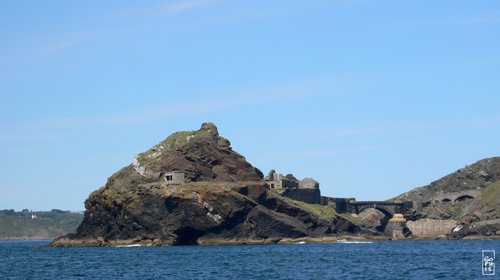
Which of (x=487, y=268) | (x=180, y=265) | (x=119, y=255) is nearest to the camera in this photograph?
(x=487, y=268)

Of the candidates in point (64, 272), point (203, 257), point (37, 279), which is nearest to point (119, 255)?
point (203, 257)

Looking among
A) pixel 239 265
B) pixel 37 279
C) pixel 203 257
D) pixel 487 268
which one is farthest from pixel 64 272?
pixel 487 268

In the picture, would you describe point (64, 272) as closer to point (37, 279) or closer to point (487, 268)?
point (37, 279)

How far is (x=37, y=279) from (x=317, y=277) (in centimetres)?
3319

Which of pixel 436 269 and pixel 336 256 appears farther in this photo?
pixel 336 256

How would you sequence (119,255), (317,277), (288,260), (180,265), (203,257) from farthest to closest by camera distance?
(119,255) < (203,257) < (288,260) < (180,265) < (317,277)

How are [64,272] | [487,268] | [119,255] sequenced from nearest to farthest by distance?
[487,268], [64,272], [119,255]

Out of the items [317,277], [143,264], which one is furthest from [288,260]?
[317,277]

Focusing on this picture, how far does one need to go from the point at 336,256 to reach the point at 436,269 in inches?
1435

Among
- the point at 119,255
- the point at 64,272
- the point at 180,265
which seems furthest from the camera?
the point at 119,255

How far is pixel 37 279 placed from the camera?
115 m

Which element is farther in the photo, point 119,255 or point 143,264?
point 119,255

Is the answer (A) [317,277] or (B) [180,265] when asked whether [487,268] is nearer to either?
(A) [317,277]

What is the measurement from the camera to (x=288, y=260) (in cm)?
14262
